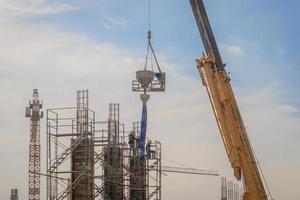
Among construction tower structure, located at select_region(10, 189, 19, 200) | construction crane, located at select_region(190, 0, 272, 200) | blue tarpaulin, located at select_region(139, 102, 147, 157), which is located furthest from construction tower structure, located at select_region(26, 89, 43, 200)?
construction crane, located at select_region(190, 0, 272, 200)

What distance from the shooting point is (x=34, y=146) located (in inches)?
3868

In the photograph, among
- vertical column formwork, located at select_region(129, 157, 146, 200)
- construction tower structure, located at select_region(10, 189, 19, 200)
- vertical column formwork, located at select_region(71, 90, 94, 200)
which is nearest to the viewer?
vertical column formwork, located at select_region(71, 90, 94, 200)

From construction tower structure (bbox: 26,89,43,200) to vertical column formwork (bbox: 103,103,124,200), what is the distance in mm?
57381

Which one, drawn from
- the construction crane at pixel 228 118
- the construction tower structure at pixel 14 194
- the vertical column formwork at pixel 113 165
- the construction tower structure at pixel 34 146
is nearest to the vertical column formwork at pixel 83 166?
the vertical column formwork at pixel 113 165

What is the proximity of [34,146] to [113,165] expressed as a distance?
198ft

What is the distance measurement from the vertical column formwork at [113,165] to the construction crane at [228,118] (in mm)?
11684

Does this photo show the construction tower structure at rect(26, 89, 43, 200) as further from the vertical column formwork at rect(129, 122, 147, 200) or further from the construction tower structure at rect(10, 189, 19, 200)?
the vertical column formwork at rect(129, 122, 147, 200)

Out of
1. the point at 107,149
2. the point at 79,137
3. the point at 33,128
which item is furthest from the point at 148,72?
the point at 33,128

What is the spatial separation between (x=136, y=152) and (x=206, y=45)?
17.0m

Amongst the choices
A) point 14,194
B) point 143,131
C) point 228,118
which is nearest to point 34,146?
point 14,194

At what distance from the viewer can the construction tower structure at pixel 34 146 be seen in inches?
3853

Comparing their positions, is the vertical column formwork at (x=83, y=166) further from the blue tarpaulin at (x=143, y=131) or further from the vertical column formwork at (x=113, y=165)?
the blue tarpaulin at (x=143, y=131)

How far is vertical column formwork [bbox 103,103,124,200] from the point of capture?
Answer: 39.3m

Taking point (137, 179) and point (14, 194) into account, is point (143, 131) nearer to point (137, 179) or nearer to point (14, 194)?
point (137, 179)
